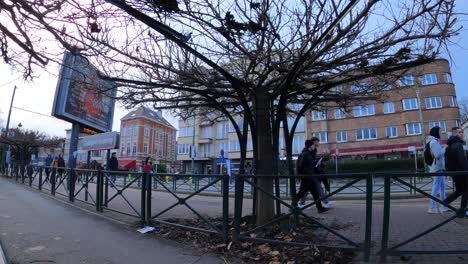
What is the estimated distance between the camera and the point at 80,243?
5668 millimetres

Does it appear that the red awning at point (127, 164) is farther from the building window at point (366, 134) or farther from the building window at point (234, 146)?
the building window at point (366, 134)

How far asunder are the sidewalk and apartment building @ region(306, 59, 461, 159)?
3173 centimetres

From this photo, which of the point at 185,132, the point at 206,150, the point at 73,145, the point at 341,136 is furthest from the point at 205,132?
the point at 73,145

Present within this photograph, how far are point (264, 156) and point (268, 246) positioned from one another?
183 cm

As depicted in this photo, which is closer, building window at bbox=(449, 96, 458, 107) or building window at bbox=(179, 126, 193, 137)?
building window at bbox=(449, 96, 458, 107)

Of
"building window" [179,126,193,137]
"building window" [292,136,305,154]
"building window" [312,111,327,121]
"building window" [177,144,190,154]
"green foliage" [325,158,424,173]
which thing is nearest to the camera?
"building window" [312,111,327,121]

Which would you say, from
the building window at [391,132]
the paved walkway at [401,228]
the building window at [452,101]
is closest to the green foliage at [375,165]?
the building window at [391,132]

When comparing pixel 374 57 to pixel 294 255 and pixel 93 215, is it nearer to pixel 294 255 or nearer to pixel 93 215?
pixel 294 255

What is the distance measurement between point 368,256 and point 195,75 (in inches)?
175

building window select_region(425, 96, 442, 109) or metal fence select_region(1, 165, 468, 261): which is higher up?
building window select_region(425, 96, 442, 109)

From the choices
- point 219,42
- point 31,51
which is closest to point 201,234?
point 219,42

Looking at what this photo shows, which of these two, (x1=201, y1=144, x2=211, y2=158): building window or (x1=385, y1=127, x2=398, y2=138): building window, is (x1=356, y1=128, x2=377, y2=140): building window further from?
(x1=201, y1=144, x2=211, y2=158): building window

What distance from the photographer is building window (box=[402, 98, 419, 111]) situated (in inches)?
1601

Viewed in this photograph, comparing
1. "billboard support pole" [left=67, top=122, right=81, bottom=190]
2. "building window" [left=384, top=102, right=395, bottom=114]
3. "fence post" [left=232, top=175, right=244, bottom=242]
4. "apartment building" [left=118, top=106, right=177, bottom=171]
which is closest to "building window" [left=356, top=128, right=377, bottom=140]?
"building window" [left=384, top=102, right=395, bottom=114]
